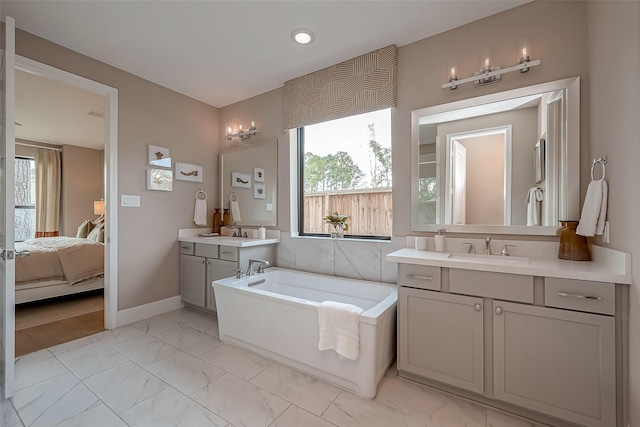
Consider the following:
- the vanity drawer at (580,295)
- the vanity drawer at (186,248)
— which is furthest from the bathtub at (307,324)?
the vanity drawer at (186,248)

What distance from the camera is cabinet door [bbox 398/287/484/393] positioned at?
1602mm

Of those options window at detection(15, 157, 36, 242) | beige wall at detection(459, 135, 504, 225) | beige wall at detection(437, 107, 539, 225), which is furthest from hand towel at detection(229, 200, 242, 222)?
window at detection(15, 157, 36, 242)

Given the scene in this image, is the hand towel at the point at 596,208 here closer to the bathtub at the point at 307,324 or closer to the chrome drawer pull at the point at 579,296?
the chrome drawer pull at the point at 579,296

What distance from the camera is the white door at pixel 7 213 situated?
159cm

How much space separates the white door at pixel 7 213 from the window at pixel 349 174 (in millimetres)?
2242

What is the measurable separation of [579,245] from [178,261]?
12.1 ft

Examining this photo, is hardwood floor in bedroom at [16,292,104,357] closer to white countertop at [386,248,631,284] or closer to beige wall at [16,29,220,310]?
beige wall at [16,29,220,310]

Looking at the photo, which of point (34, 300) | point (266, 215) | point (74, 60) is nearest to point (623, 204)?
point (266, 215)

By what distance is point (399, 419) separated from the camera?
150 cm

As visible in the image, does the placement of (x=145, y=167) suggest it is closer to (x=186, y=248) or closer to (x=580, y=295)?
(x=186, y=248)

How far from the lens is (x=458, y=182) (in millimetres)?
2197

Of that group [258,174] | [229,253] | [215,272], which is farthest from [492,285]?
[258,174]

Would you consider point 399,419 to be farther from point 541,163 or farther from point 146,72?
point 146,72

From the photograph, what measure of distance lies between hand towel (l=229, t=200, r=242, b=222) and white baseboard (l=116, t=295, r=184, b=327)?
1145 mm
